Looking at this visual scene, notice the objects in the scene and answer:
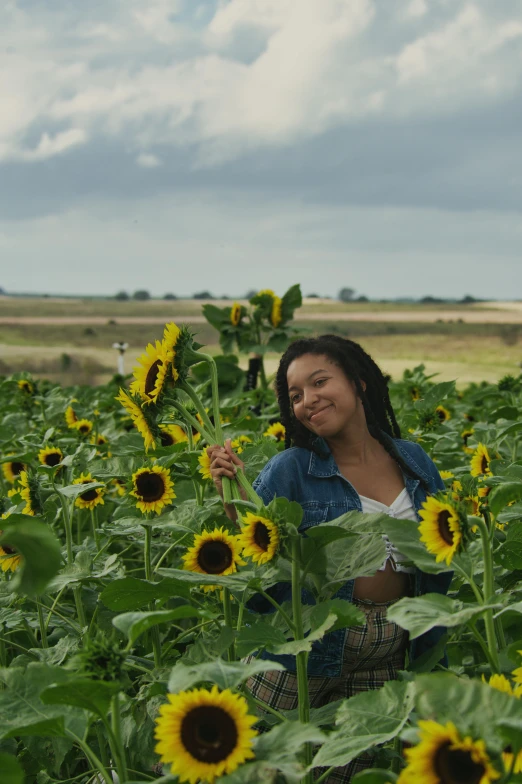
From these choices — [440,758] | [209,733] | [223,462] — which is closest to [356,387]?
[223,462]

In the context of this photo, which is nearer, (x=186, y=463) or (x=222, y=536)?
(x=222, y=536)

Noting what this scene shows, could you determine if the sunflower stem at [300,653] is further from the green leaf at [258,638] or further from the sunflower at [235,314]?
the sunflower at [235,314]

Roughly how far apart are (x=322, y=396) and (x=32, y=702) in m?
1.19

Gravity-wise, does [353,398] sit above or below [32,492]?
above

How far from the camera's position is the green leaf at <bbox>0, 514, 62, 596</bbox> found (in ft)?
4.34

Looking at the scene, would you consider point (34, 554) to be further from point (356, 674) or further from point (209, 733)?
point (356, 674)

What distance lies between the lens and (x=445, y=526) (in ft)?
5.40

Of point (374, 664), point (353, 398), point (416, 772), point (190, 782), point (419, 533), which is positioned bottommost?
point (374, 664)

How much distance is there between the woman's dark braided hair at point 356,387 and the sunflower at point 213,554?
1.53 ft

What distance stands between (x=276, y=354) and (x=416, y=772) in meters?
4.56

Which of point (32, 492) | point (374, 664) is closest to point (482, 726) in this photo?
point (374, 664)

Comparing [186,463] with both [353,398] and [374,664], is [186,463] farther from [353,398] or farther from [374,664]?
[374,664]

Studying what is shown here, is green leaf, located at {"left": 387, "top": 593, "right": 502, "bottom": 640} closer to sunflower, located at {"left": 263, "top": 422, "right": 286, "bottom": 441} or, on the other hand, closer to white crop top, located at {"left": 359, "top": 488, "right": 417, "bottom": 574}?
white crop top, located at {"left": 359, "top": 488, "right": 417, "bottom": 574}

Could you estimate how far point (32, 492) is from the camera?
274 centimetres
